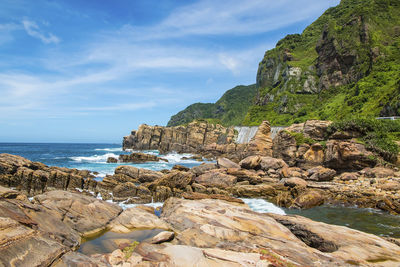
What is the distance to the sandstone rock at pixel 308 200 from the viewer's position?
74.8ft

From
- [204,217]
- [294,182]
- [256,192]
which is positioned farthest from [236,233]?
[294,182]

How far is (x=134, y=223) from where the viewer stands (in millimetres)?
14977

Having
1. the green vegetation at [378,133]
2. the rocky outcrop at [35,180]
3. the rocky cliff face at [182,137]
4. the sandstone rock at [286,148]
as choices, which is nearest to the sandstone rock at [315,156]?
the sandstone rock at [286,148]

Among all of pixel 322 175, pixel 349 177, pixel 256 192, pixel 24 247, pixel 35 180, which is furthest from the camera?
pixel 322 175

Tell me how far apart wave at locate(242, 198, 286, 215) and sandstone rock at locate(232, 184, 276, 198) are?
1113 mm

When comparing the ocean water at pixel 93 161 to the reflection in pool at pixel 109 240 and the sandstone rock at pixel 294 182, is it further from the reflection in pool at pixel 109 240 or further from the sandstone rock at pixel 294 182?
the sandstone rock at pixel 294 182

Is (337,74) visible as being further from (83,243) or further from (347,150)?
(83,243)

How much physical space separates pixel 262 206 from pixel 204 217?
1204 centimetres

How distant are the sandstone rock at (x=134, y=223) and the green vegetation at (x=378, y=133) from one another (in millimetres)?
35334

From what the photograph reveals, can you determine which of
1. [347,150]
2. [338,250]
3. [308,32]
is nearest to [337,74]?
[308,32]

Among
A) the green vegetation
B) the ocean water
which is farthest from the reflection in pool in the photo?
the green vegetation

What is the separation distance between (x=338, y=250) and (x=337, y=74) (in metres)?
108

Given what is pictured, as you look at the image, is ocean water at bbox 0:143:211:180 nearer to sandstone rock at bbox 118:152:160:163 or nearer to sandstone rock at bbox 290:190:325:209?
sandstone rock at bbox 118:152:160:163

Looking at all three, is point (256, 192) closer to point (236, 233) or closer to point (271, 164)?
point (271, 164)
